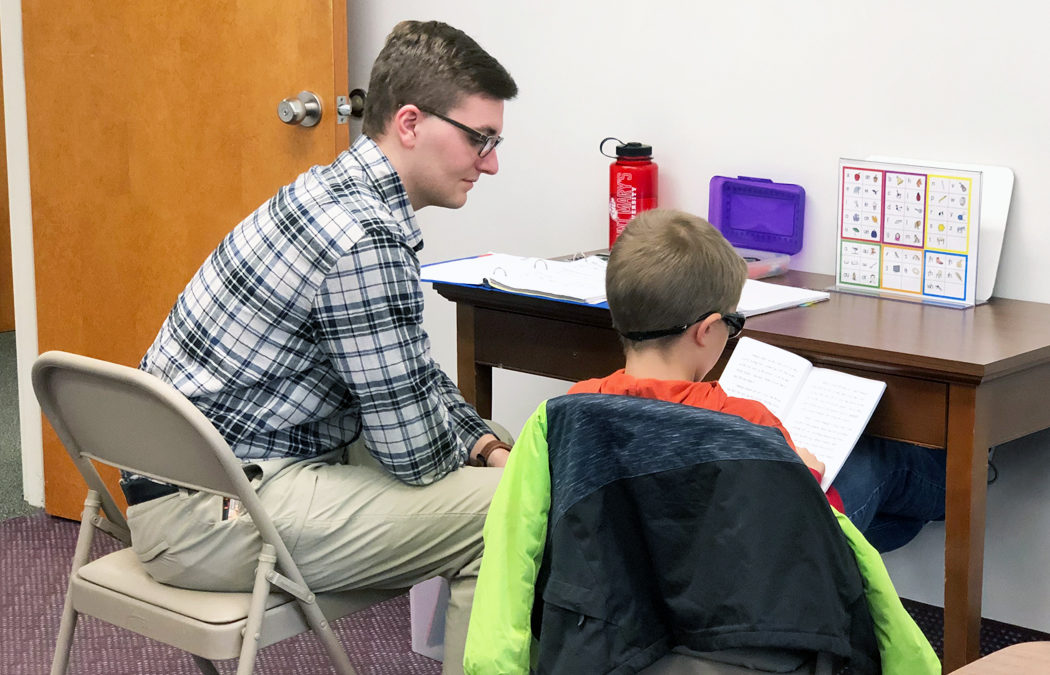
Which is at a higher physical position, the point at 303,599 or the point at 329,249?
the point at 329,249

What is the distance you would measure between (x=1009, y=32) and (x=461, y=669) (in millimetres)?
1274

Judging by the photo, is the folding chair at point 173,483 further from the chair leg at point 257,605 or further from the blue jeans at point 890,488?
the blue jeans at point 890,488

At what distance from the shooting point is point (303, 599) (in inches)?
60.8

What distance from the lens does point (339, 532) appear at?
1.58m

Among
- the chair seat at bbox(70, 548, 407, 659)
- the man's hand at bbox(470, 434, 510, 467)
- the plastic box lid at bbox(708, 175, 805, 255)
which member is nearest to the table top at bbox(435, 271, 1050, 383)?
the plastic box lid at bbox(708, 175, 805, 255)

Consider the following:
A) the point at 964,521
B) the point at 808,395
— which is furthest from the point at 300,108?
the point at 964,521

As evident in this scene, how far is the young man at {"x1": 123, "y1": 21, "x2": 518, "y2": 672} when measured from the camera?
1559 millimetres

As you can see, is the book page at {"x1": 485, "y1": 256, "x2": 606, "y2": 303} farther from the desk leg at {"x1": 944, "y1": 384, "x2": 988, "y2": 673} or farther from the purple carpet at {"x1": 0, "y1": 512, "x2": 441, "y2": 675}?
the purple carpet at {"x1": 0, "y1": 512, "x2": 441, "y2": 675}

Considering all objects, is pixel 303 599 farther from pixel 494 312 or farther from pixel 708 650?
pixel 494 312

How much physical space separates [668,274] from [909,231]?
31.8 inches

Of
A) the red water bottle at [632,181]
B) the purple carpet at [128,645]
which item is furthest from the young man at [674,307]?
the purple carpet at [128,645]

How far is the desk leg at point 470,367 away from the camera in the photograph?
220cm

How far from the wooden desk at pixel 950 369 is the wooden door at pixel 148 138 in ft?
2.81

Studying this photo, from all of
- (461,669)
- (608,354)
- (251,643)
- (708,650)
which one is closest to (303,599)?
(251,643)
